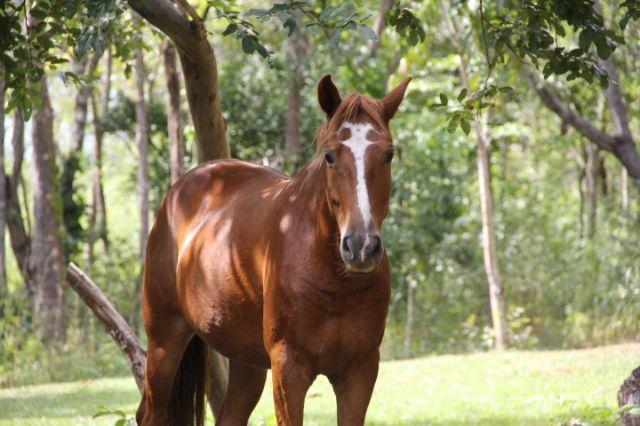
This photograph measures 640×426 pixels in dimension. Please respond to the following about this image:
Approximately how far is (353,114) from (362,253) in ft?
2.20

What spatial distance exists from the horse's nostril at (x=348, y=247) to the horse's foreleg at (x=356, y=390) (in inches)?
30.6

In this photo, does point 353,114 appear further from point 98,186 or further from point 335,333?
point 98,186

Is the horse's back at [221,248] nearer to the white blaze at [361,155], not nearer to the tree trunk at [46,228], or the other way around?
the white blaze at [361,155]

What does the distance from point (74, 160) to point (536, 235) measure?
8.31m

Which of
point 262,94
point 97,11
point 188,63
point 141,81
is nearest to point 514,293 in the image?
point 262,94

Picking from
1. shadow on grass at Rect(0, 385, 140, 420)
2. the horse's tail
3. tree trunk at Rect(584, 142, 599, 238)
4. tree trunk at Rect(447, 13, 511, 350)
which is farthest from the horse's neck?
tree trunk at Rect(584, 142, 599, 238)

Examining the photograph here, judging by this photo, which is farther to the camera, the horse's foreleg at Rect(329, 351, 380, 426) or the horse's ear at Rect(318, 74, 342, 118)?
the horse's foreleg at Rect(329, 351, 380, 426)

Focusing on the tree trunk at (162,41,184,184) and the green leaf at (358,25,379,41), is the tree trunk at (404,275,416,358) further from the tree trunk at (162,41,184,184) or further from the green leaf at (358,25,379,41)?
the green leaf at (358,25,379,41)

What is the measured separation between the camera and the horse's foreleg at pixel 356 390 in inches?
159

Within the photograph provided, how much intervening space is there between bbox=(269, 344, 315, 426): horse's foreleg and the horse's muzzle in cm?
68

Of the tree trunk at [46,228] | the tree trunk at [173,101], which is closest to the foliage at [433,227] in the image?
the tree trunk at [46,228]

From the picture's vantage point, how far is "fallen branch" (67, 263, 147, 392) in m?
6.14

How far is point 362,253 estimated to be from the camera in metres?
3.38

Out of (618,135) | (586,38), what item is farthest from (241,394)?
(618,135)
